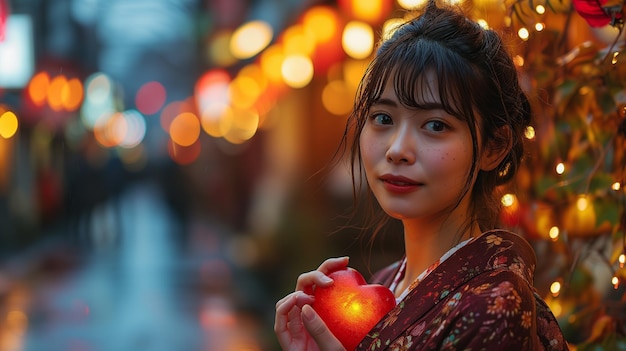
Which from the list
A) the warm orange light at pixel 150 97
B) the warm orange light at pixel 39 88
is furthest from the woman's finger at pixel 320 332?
the warm orange light at pixel 150 97

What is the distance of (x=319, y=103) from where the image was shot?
506 inches

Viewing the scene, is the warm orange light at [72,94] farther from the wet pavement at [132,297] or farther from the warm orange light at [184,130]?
the warm orange light at [184,130]

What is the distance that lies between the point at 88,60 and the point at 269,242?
53.4 feet

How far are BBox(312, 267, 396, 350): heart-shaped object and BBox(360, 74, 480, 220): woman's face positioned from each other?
189 mm

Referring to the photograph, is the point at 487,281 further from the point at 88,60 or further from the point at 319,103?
the point at 88,60

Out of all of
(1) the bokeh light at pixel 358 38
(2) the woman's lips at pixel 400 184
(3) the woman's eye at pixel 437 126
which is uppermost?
(1) the bokeh light at pixel 358 38

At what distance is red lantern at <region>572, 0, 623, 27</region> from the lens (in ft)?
7.11

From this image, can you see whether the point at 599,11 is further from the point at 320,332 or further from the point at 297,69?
the point at 297,69

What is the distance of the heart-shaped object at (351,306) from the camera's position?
1.76 meters

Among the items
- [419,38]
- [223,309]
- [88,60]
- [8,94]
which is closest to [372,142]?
[419,38]

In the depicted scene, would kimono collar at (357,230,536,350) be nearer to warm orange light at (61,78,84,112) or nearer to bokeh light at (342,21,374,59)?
bokeh light at (342,21,374,59)

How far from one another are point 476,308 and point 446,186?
34 cm

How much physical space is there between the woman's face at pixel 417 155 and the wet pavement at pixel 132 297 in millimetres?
5804

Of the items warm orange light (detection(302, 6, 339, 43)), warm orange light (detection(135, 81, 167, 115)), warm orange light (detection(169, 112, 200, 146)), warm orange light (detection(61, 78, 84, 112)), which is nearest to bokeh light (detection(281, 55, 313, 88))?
warm orange light (detection(302, 6, 339, 43))
